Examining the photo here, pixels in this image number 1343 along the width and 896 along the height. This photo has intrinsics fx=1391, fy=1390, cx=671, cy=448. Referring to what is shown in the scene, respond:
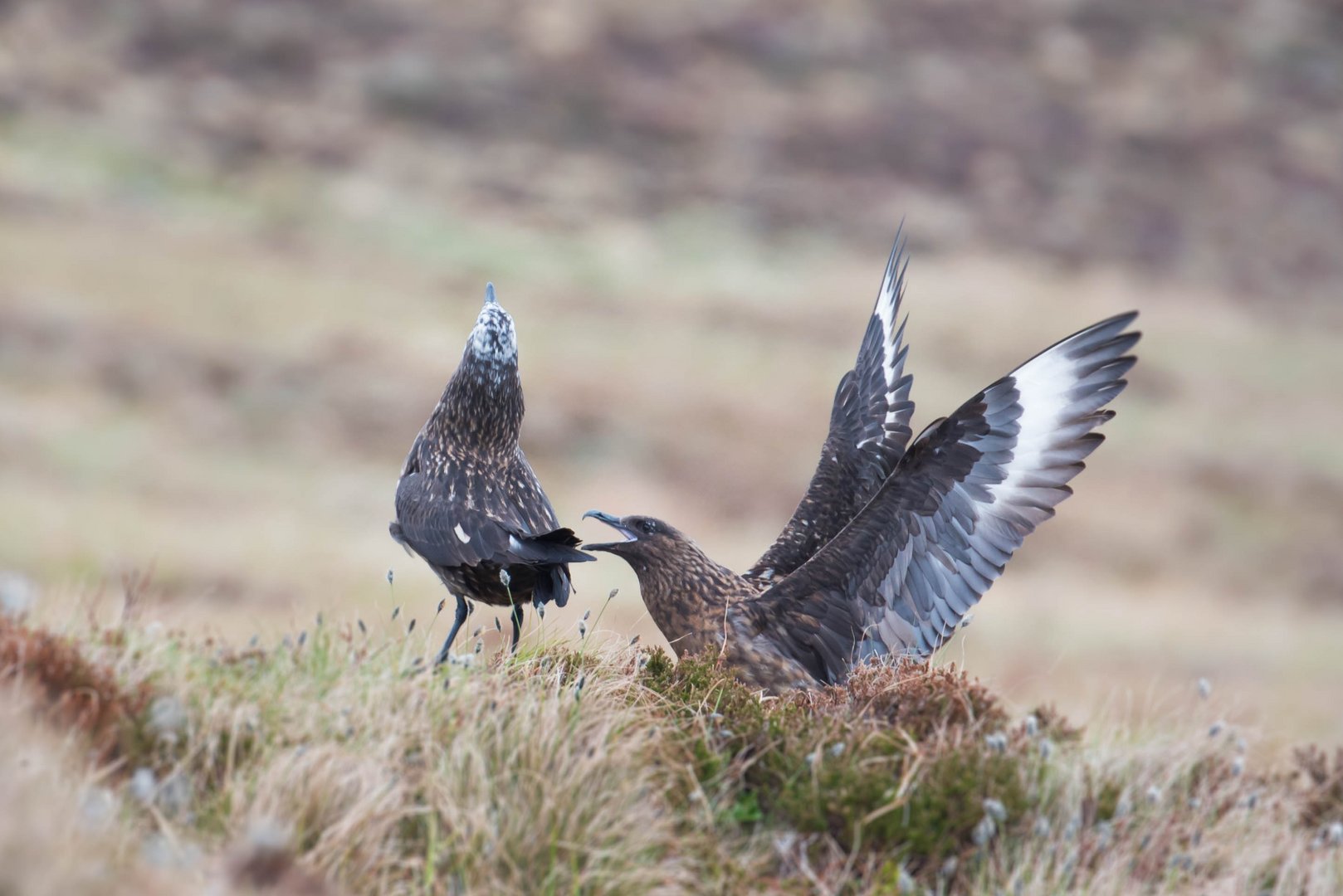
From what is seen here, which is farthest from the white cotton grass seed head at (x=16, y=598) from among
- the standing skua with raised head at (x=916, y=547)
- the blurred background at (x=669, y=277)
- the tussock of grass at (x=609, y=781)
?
the standing skua with raised head at (x=916, y=547)

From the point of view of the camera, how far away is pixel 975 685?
4.29m

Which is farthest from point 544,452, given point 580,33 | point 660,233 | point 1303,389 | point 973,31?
point 973,31

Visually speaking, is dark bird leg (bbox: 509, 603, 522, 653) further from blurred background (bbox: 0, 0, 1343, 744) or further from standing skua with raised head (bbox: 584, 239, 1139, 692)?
blurred background (bbox: 0, 0, 1343, 744)

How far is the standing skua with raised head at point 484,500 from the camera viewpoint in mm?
4262

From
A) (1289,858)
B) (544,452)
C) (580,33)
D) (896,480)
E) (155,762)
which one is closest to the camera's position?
(155,762)

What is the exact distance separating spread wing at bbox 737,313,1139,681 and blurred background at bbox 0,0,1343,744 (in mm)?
370

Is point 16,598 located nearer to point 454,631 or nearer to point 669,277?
point 454,631

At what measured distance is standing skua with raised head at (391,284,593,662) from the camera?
4262mm

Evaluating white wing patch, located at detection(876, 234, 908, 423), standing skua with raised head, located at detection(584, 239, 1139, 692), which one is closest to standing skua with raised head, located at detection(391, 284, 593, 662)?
standing skua with raised head, located at detection(584, 239, 1139, 692)

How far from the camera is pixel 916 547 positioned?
14.9ft

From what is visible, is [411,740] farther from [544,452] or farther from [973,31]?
[973,31]

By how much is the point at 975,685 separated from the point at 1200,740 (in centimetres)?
102

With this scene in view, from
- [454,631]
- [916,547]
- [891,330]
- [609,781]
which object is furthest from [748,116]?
[609,781]

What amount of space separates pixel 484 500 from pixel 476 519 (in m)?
0.16
